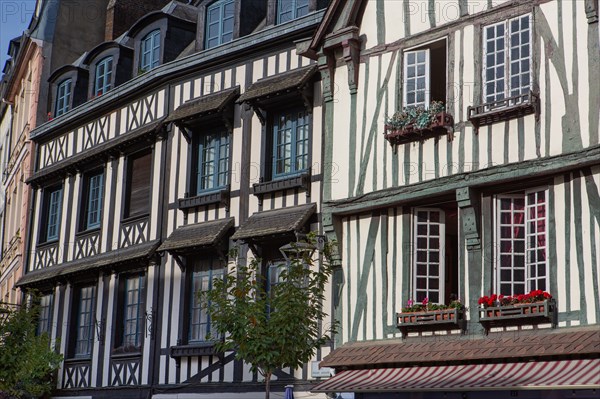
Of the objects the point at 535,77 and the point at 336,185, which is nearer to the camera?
the point at 535,77

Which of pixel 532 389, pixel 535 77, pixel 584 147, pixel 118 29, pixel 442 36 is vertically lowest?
pixel 532 389

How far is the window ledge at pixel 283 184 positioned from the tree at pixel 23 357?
622 centimetres

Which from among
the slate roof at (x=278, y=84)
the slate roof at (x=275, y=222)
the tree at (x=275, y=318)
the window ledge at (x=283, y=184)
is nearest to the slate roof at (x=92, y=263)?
the slate roof at (x=275, y=222)

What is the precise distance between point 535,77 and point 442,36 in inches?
72.5

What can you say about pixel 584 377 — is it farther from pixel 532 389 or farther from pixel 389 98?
pixel 389 98

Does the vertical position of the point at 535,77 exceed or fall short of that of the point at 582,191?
it exceeds it

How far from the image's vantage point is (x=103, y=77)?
24281mm

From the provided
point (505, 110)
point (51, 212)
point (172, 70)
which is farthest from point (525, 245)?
point (51, 212)

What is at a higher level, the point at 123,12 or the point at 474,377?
the point at 123,12

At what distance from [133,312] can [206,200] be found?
321cm

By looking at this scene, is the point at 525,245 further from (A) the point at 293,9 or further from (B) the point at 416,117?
(A) the point at 293,9

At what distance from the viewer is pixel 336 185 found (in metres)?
16.8

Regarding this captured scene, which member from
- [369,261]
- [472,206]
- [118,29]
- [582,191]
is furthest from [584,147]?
[118,29]

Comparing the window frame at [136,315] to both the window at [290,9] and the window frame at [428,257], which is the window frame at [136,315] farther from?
the window frame at [428,257]
